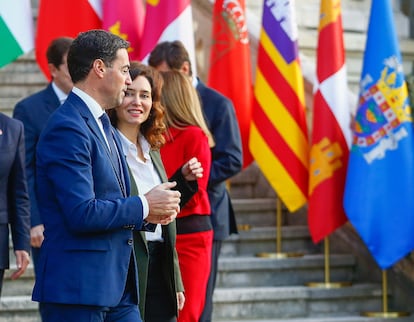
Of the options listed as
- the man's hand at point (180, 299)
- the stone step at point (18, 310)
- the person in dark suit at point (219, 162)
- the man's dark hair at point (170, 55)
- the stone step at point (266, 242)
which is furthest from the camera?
the stone step at point (266, 242)

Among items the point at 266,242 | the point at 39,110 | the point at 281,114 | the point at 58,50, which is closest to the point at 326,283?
the point at 266,242

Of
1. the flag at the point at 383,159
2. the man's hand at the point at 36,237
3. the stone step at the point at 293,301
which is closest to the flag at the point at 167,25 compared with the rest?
the flag at the point at 383,159

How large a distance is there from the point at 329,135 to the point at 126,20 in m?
1.66

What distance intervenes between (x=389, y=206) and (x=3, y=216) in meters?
3.00

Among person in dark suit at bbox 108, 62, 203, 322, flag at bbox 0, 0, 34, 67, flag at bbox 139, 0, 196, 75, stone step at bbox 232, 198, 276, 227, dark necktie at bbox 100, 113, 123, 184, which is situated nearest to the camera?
dark necktie at bbox 100, 113, 123, 184

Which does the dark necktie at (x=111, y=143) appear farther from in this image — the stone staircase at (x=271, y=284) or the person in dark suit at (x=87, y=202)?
the stone staircase at (x=271, y=284)

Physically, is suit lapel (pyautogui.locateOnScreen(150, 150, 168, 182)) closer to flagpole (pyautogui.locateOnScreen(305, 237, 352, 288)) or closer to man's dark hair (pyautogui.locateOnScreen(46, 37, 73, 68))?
man's dark hair (pyautogui.locateOnScreen(46, 37, 73, 68))

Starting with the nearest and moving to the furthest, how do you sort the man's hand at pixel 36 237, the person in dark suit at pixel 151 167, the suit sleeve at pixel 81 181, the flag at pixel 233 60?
1. the suit sleeve at pixel 81 181
2. the person in dark suit at pixel 151 167
3. the man's hand at pixel 36 237
4. the flag at pixel 233 60

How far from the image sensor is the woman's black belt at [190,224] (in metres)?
5.34

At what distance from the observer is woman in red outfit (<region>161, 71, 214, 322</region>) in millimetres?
5234

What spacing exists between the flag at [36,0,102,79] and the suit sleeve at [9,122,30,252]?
2363 millimetres

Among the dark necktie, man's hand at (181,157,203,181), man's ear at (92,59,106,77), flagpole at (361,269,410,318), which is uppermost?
man's ear at (92,59,106,77)

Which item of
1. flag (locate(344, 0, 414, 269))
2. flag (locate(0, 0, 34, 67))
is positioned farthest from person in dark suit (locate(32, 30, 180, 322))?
flag (locate(344, 0, 414, 269))

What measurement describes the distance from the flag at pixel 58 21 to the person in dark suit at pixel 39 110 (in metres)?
1.75
